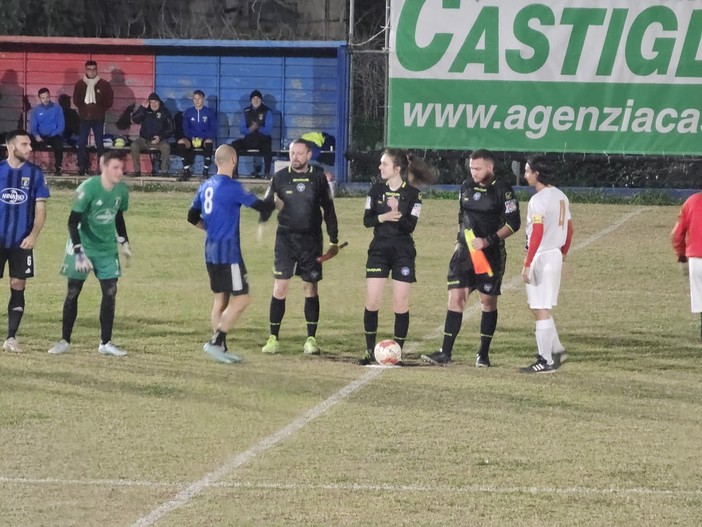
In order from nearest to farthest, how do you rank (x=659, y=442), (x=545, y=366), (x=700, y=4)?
(x=659, y=442) → (x=545, y=366) → (x=700, y=4)

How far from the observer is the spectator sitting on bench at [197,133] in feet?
93.9

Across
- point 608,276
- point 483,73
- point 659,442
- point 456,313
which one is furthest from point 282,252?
point 483,73

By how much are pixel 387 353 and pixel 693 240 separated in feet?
10.3

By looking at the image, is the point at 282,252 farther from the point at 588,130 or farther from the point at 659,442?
the point at 588,130

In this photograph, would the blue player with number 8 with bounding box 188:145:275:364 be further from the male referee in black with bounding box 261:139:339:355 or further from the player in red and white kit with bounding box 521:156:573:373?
the player in red and white kit with bounding box 521:156:573:373

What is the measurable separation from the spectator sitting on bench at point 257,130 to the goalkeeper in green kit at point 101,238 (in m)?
15.6

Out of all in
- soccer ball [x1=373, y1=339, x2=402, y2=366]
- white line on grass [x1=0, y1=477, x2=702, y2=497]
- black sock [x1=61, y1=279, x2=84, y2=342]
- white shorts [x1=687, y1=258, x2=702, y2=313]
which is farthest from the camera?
white shorts [x1=687, y1=258, x2=702, y2=313]

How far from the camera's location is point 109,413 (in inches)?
411

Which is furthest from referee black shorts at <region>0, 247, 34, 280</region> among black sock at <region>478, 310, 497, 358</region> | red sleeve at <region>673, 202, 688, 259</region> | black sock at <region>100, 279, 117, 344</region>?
red sleeve at <region>673, 202, 688, 259</region>

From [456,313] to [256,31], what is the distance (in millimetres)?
27228

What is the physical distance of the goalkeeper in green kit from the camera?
12.6 metres

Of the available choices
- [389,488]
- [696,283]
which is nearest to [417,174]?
[696,283]

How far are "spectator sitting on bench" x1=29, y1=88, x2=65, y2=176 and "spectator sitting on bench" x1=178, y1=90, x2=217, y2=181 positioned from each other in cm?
250

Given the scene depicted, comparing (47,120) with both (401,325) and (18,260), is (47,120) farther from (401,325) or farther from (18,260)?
(401,325)
